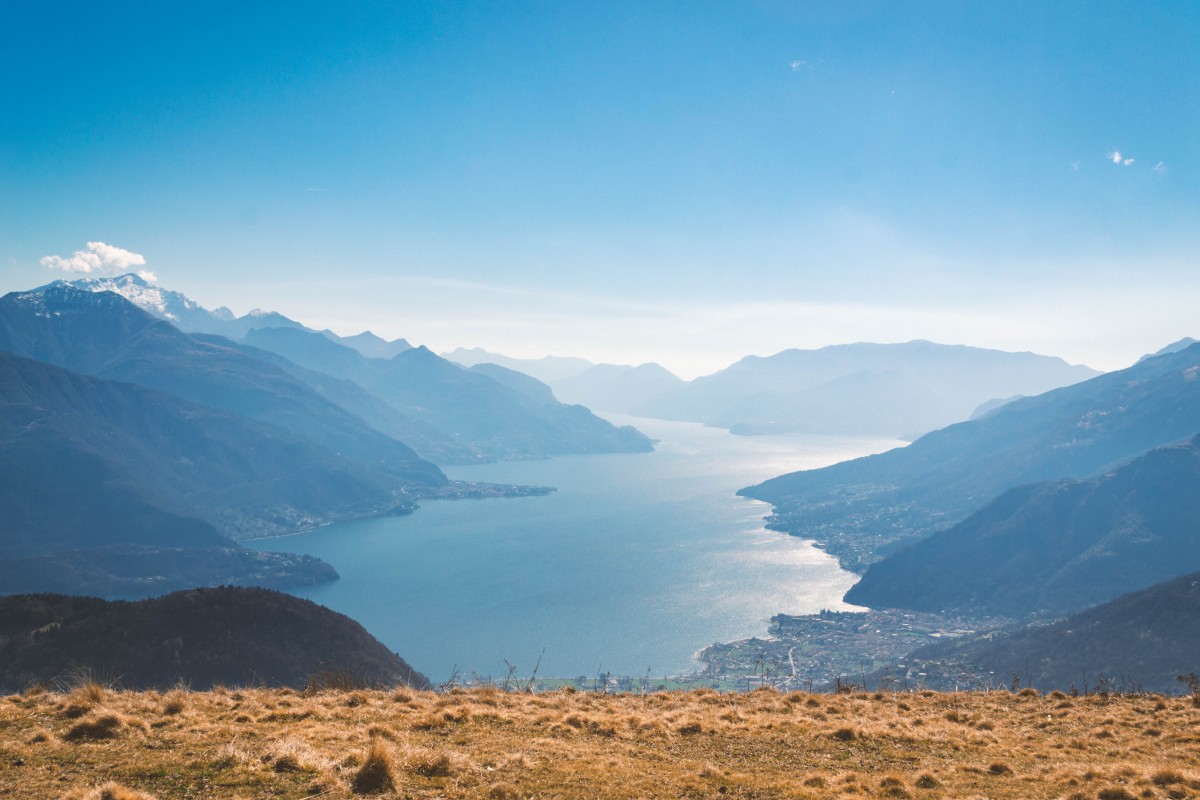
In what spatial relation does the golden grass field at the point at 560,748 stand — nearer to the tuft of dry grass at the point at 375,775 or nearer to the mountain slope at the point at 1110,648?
the tuft of dry grass at the point at 375,775

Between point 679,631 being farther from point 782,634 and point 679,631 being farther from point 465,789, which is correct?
point 465,789

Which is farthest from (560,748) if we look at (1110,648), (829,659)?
(1110,648)

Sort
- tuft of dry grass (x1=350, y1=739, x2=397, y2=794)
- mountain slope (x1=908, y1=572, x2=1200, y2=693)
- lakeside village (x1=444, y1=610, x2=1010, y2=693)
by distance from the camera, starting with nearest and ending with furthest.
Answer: tuft of dry grass (x1=350, y1=739, x2=397, y2=794), lakeside village (x1=444, y1=610, x2=1010, y2=693), mountain slope (x1=908, y1=572, x2=1200, y2=693)

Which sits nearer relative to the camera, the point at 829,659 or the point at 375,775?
the point at 375,775

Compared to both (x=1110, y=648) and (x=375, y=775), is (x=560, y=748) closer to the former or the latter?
(x=375, y=775)

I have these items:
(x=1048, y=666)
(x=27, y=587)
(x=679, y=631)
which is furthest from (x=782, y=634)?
(x=27, y=587)

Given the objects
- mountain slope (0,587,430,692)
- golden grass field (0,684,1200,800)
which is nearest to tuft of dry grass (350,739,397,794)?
golden grass field (0,684,1200,800)

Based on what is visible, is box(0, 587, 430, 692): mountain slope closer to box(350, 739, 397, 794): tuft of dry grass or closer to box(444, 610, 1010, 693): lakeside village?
box(444, 610, 1010, 693): lakeside village
